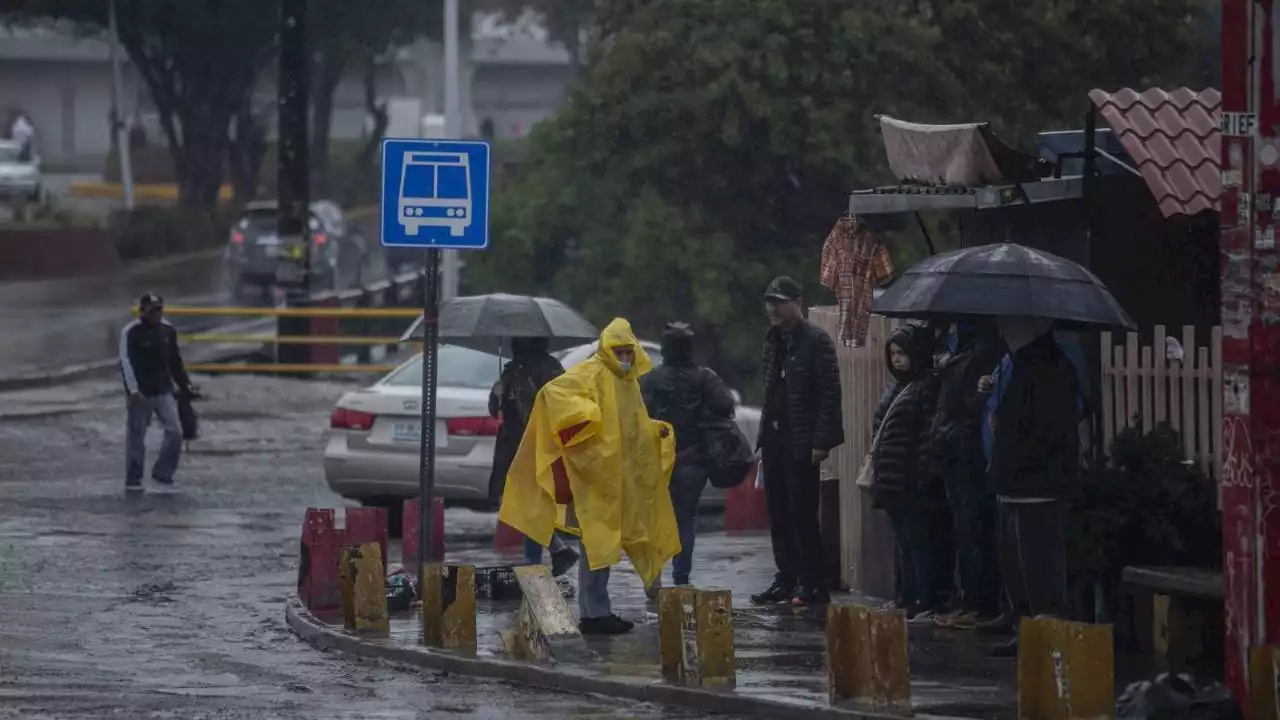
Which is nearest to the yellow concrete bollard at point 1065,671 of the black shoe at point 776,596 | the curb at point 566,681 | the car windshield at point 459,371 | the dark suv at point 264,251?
the curb at point 566,681

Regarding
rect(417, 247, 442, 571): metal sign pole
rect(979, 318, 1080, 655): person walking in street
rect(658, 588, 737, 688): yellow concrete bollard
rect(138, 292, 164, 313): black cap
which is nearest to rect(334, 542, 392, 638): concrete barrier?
rect(417, 247, 442, 571): metal sign pole

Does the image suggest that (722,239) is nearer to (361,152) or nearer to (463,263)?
(463,263)

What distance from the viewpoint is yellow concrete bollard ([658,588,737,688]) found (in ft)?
35.7

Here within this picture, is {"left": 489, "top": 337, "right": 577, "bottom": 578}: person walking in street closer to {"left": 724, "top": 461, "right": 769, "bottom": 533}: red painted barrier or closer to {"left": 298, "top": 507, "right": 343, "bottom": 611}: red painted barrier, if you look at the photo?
{"left": 298, "top": 507, "right": 343, "bottom": 611}: red painted barrier

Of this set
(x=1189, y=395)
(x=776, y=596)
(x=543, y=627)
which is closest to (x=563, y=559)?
(x=776, y=596)

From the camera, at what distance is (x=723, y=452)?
14.4 metres

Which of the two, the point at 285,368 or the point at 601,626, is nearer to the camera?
the point at 601,626

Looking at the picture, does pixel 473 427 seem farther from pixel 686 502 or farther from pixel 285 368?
pixel 285 368

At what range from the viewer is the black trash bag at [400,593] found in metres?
14.1

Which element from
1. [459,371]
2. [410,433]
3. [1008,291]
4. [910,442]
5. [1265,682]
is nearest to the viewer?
[1265,682]

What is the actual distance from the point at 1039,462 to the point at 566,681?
2468mm

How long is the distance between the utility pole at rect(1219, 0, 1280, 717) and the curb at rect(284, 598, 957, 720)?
1381 mm

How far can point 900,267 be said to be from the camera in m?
27.5

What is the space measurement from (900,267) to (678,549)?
14.7 m
